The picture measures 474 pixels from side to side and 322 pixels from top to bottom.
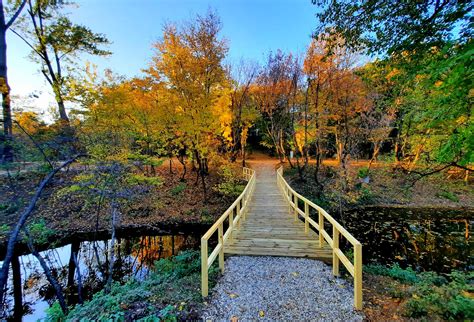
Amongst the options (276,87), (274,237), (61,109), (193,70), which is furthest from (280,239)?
(61,109)

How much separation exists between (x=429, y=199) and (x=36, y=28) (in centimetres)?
3020

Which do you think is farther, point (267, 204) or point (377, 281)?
point (267, 204)

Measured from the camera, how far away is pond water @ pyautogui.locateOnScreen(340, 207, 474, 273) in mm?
7137

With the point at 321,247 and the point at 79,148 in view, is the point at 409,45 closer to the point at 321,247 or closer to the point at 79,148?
the point at 321,247

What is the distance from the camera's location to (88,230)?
1045 centimetres

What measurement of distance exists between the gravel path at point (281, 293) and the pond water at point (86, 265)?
14.8 ft

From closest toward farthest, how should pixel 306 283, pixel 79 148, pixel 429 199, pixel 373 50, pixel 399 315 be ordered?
pixel 399 315 → pixel 306 283 → pixel 373 50 → pixel 79 148 → pixel 429 199

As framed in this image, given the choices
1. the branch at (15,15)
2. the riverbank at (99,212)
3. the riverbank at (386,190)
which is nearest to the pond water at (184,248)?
the riverbank at (99,212)

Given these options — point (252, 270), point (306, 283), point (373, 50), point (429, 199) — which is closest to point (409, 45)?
point (373, 50)

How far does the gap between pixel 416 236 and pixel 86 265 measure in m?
13.1

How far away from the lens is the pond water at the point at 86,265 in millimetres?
6027

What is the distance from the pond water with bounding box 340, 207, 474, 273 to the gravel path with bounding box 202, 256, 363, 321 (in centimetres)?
422

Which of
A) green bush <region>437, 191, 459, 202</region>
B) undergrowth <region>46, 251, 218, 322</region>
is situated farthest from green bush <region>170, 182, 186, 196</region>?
green bush <region>437, 191, 459, 202</region>

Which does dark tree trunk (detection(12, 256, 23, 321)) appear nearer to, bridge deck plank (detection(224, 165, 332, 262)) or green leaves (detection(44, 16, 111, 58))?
bridge deck plank (detection(224, 165, 332, 262))
